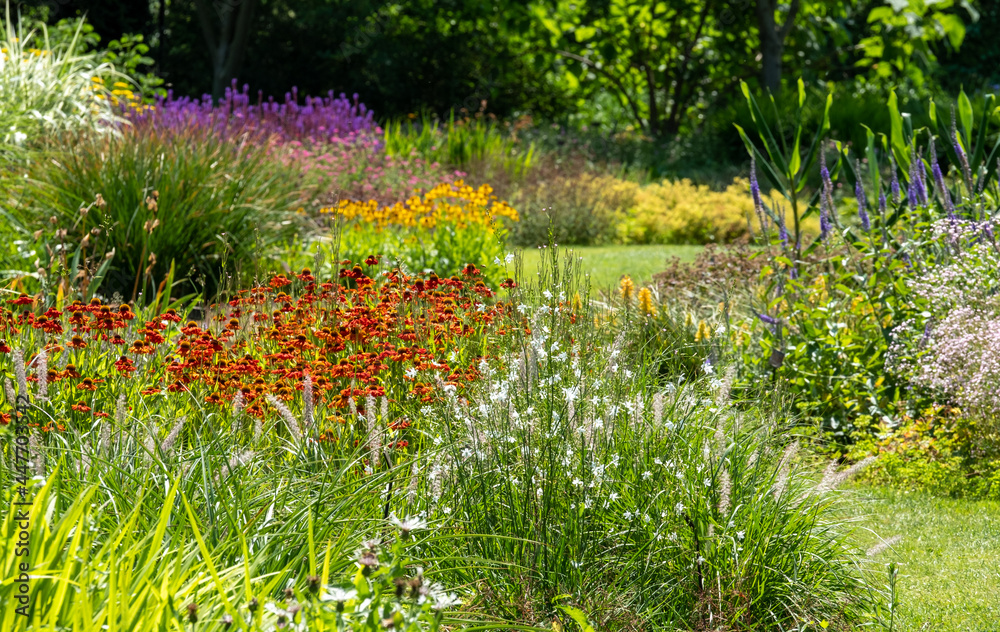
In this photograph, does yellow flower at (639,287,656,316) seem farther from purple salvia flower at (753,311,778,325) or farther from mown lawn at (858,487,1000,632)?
mown lawn at (858,487,1000,632)

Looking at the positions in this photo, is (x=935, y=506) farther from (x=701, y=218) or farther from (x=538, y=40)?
(x=538, y=40)

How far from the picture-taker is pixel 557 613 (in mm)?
2787

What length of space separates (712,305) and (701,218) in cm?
549

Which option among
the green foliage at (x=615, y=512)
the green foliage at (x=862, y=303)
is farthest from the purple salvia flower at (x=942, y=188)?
the green foliage at (x=615, y=512)

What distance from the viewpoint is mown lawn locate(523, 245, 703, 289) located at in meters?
8.74

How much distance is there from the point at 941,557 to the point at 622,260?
6370 millimetres

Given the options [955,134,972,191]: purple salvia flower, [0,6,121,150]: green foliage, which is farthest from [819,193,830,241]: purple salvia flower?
[0,6,121,150]: green foliage

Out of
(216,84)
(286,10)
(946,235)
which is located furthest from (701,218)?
(286,10)

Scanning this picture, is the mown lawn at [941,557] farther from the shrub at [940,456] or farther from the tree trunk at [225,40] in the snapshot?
the tree trunk at [225,40]

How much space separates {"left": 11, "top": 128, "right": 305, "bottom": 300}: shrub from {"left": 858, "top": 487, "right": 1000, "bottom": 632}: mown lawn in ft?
14.9

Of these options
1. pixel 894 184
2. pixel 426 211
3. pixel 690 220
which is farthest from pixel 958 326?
pixel 690 220

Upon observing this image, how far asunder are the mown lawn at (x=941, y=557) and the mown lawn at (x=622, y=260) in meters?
3.80


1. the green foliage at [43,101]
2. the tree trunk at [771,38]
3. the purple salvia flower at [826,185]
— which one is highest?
the tree trunk at [771,38]

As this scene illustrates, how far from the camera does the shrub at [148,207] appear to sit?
6848 millimetres
